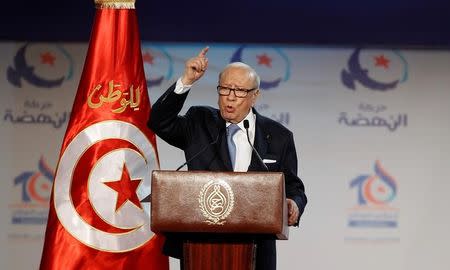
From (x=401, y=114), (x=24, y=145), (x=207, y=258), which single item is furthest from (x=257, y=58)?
(x=207, y=258)

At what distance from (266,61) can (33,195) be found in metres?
1.46

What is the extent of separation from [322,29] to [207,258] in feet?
8.70

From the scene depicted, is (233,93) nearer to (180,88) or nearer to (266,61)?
(180,88)

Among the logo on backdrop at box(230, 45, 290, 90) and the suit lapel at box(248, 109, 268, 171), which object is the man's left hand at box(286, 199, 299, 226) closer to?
the suit lapel at box(248, 109, 268, 171)

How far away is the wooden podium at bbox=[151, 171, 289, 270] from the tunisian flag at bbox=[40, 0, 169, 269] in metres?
0.85

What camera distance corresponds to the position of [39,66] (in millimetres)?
5156

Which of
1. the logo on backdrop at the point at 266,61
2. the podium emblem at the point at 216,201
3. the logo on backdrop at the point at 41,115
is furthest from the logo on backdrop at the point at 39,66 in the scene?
the podium emblem at the point at 216,201

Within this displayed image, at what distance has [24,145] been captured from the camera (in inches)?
203

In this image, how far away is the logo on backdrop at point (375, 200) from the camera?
5105mm

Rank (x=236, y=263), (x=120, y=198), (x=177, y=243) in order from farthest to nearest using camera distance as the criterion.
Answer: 1. (x=120, y=198)
2. (x=177, y=243)
3. (x=236, y=263)

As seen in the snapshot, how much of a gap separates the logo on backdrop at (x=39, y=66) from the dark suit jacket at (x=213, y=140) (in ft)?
7.26

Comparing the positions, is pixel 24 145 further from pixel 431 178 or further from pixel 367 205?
pixel 431 178

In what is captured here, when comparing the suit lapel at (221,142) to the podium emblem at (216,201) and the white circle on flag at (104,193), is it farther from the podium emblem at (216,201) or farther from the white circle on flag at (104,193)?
the white circle on flag at (104,193)

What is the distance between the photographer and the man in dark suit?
2896 mm
